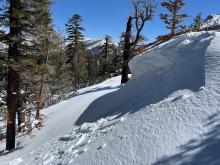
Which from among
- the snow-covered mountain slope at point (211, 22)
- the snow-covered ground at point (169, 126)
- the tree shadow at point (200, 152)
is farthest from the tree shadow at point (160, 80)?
the snow-covered mountain slope at point (211, 22)

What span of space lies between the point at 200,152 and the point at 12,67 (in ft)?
37.6

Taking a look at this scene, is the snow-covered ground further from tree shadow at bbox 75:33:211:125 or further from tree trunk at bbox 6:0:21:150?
tree trunk at bbox 6:0:21:150

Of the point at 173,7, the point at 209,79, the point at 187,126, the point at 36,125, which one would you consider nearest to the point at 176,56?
the point at 209,79

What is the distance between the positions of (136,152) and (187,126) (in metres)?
1.31

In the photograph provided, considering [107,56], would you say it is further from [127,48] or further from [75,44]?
[127,48]

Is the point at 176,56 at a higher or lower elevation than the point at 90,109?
higher

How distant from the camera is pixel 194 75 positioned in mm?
9766

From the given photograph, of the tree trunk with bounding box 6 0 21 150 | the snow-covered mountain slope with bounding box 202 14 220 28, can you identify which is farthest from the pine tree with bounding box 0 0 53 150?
the snow-covered mountain slope with bounding box 202 14 220 28

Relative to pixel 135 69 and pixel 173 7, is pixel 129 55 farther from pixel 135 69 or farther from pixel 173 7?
pixel 173 7

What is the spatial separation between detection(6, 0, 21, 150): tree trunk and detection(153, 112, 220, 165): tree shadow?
1104 cm

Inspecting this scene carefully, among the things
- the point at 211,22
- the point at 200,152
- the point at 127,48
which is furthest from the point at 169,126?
the point at 211,22

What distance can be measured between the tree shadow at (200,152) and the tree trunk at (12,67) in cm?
1104

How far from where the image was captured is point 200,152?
6305mm

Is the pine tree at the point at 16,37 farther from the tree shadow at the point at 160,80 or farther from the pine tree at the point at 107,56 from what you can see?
the pine tree at the point at 107,56
